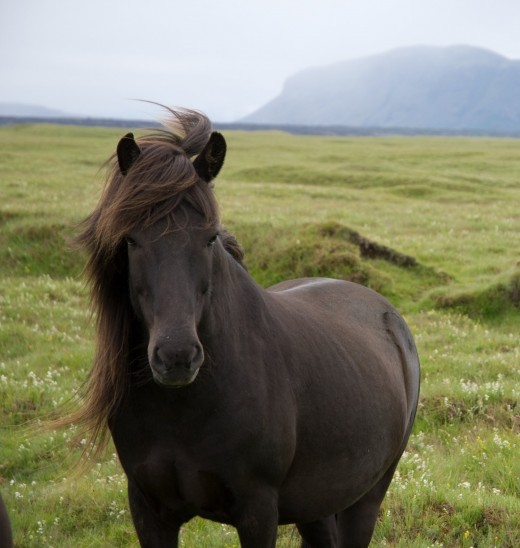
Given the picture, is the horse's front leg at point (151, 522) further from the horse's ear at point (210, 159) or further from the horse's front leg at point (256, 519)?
the horse's ear at point (210, 159)

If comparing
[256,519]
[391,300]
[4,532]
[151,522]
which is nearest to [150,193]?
[256,519]

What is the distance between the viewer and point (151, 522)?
435 cm

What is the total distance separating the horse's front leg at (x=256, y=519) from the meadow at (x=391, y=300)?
4.48 ft

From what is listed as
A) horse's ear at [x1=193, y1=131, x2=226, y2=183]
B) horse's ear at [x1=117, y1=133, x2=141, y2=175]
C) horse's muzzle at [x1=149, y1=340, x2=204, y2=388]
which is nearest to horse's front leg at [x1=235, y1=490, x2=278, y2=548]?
horse's muzzle at [x1=149, y1=340, x2=204, y2=388]

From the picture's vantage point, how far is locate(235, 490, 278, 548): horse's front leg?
4.05 metres

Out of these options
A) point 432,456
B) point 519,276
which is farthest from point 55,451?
point 519,276

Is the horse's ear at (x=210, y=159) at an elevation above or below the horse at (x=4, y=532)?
above

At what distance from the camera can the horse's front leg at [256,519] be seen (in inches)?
160

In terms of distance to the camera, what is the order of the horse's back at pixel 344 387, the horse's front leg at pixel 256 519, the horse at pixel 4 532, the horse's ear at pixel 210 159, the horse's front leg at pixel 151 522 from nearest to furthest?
1. the horse's ear at pixel 210 159
2. the horse's front leg at pixel 256 519
3. the horse's front leg at pixel 151 522
4. the horse's back at pixel 344 387
5. the horse at pixel 4 532

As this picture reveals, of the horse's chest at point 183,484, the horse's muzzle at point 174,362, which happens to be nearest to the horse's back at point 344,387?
the horse's chest at point 183,484

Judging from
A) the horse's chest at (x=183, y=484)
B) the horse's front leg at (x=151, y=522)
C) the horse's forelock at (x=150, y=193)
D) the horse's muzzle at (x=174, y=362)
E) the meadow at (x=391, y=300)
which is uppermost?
the horse's forelock at (x=150, y=193)

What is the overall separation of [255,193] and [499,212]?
950 centimetres

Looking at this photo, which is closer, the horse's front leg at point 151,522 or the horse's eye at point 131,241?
the horse's eye at point 131,241

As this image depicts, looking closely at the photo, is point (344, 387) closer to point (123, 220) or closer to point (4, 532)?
point (123, 220)
